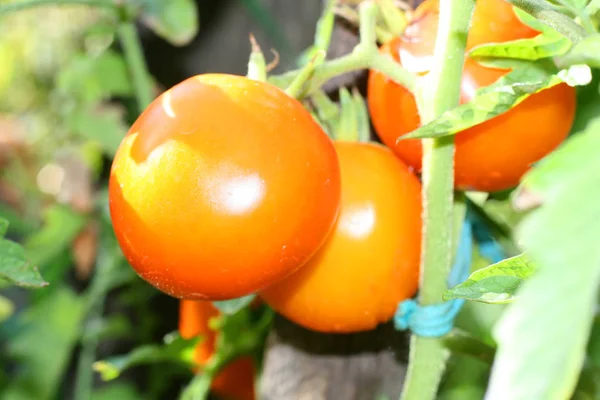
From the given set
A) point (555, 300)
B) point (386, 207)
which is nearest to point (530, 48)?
point (386, 207)

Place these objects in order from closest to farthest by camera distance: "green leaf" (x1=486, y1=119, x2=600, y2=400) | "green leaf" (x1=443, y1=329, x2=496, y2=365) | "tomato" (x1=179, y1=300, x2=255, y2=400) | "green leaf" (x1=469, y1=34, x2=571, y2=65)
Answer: "green leaf" (x1=486, y1=119, x2=600, y2=400) → "green leaf" (x1=469, y1=34, x2=571, y2=65) → "green leaf" (x1=443, y1=329, x2=496, y2=365) → "tomato" (x1=179, y1=300, x2=255, y2=400)

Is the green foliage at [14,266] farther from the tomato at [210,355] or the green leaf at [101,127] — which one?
the green leaf at [101,127]

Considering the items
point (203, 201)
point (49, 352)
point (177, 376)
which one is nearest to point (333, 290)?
point (203, 201)

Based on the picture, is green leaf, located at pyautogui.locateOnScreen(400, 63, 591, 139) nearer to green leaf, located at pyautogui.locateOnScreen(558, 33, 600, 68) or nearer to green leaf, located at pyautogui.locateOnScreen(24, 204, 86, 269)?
green leaf, located at pyautogui.locateOnScreen(558, 33, 600, 68)

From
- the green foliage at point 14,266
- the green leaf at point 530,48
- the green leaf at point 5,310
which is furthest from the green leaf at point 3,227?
the green leaf at point 5,310

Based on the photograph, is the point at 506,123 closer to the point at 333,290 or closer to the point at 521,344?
the point at 333,290

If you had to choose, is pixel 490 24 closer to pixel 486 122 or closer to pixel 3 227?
pixel 486 122

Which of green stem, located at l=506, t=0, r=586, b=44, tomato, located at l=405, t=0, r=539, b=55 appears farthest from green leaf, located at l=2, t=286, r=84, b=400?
green stem, located at l=506, t=0, r=586, b=44
